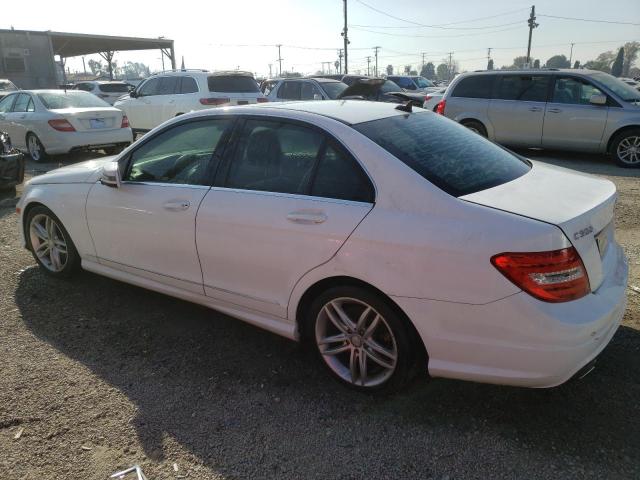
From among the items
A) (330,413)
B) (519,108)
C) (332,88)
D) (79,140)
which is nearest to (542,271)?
(330,413)

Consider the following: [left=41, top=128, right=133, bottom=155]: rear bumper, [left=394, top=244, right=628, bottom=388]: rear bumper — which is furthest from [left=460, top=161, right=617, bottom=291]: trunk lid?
[left=41, top=128, right=133, bottom=155]: rear bumper

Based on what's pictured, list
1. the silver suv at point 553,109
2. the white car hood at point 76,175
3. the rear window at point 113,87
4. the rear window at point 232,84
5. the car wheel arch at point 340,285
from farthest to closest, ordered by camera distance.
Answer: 1. the rear window at point 113,87
2. the rear window at point 232,84
3. the silver suv at point 553,109
4. the white car hood at point 76,175
5. the car wheel arch at point 340,285

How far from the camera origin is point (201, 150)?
3.45 m

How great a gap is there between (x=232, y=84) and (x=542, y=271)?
10711 millimetres

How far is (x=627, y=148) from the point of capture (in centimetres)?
907

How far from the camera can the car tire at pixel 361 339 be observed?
2604 millimetres

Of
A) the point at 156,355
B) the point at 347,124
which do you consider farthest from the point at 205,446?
the point at 347,124

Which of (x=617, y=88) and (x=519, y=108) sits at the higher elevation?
(x=617, y=88)

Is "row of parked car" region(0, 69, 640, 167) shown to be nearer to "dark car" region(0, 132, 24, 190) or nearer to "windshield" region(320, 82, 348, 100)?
"windshield" region(320, 82, 348, 100)

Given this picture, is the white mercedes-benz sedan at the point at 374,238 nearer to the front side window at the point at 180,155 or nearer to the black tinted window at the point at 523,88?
the front side window at the point at 180,155

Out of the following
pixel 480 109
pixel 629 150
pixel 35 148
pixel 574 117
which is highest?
pixel 480 109

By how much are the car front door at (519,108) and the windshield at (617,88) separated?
34.3 inches

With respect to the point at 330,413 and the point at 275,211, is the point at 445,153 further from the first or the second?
the point at 330,413

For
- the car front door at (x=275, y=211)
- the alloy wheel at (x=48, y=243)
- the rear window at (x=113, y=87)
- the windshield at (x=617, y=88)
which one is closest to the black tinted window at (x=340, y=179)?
the car front door at (x=275, y=211)
